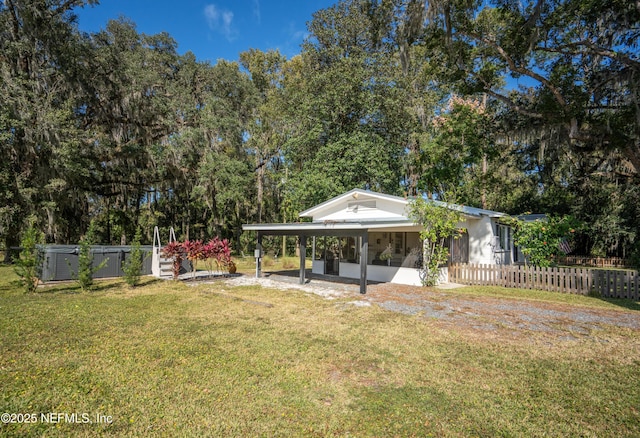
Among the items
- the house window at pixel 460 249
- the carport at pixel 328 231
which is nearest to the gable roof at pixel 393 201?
the house window at pixel 460 249

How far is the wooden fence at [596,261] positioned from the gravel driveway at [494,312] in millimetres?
15751

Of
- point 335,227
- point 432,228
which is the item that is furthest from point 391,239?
point 335,227

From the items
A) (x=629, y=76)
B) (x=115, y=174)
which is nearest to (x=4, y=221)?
(x=115, y=174)

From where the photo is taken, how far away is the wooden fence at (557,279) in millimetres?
9336

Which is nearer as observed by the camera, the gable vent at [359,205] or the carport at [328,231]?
the carport at [328,231]

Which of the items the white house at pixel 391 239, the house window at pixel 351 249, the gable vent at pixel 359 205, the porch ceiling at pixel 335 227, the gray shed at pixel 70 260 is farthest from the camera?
the house window at pixel 351 249

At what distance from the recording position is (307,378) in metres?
3.92

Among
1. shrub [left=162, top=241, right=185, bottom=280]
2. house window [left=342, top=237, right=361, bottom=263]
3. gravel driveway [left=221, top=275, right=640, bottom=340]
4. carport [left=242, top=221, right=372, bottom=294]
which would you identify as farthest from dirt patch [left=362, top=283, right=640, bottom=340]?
shrub [left=162, top=241, right=185, bottom=280]

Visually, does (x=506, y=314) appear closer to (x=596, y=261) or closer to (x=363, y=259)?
(x=363, y=259)

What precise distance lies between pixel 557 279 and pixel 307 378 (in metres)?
9.90

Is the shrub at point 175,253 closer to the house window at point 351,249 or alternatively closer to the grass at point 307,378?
the grass at point 307,378

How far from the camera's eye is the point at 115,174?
21672 millimetres

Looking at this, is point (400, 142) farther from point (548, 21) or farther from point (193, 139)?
point (193, 139)

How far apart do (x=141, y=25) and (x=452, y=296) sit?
1056 inches
